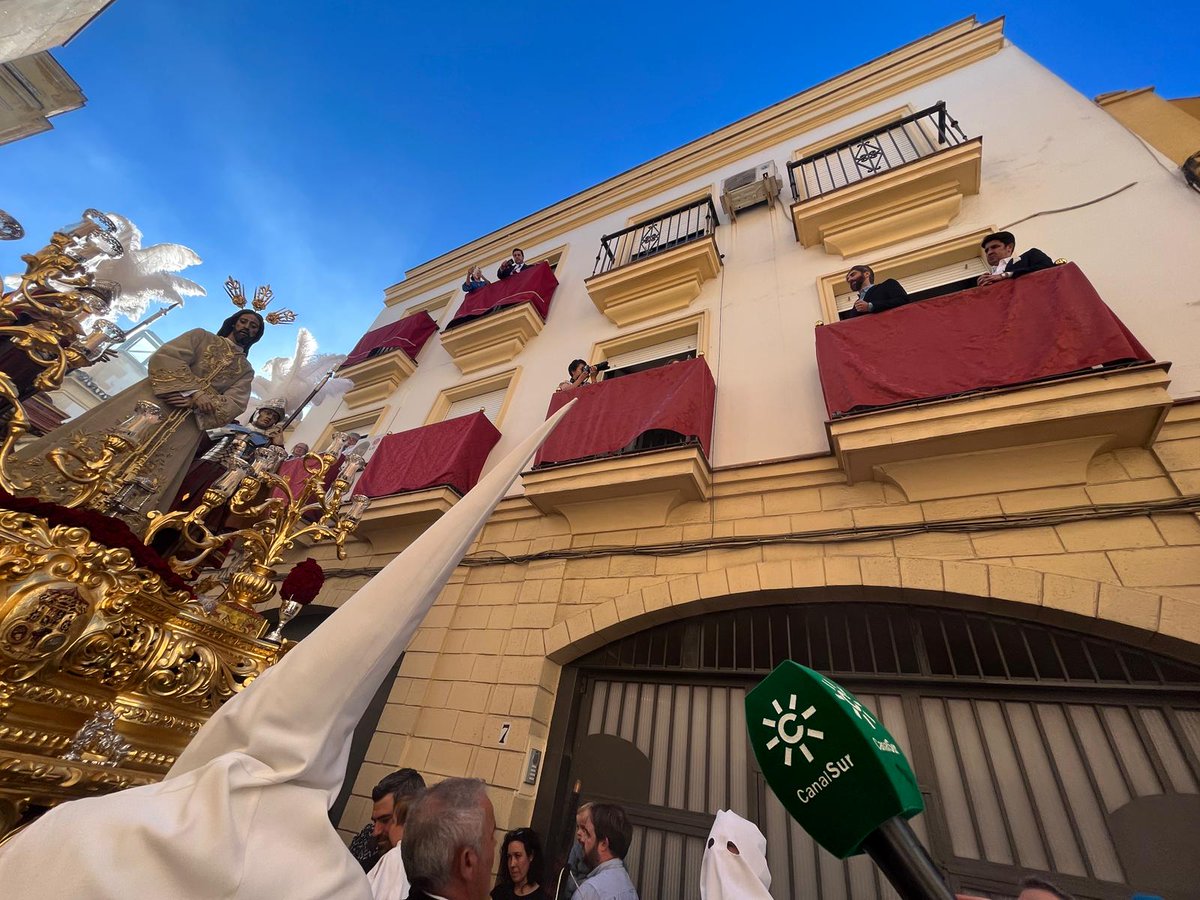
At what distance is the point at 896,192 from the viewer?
5.98m

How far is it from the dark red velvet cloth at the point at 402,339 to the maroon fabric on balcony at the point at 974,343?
833 centimetres

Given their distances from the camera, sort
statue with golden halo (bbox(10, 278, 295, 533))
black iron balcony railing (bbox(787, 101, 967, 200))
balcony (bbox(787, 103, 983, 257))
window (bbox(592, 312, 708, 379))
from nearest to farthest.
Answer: statue with golden halo (bbox(10, 278, 295, 533)) → balcony (bbox(787, 103, 983, 257)) → black iron balcony railing (bbox(787, 101, 967, 200)) → window (bbox(592, 312, 708, 379))

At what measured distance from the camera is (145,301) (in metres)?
3.60

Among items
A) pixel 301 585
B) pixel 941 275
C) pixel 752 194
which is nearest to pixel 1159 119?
pixel 941 275

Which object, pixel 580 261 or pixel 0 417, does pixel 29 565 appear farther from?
pixel 580 261

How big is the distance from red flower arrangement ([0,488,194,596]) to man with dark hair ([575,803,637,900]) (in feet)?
8.71

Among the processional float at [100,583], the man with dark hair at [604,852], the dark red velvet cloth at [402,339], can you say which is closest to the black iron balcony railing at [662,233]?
the dark red velvet cloth at [402,339]

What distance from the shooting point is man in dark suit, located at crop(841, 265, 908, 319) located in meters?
4.86

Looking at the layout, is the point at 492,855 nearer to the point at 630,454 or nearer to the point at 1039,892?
the point at 1039,892

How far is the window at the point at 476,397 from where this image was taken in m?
8.15

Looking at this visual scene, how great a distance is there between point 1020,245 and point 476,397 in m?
7.55

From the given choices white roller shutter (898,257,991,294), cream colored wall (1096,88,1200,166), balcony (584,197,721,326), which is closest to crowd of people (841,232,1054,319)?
white roller shutter (898,257,991,294)

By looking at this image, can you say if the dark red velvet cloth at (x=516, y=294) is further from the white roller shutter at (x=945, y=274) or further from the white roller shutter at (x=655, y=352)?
the white roller shutter at (x=945, y=274)

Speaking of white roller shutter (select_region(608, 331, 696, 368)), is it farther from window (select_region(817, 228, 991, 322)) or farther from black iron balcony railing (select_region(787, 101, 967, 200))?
black iron balcony railing (select_region(787, 101, 967, 200))
